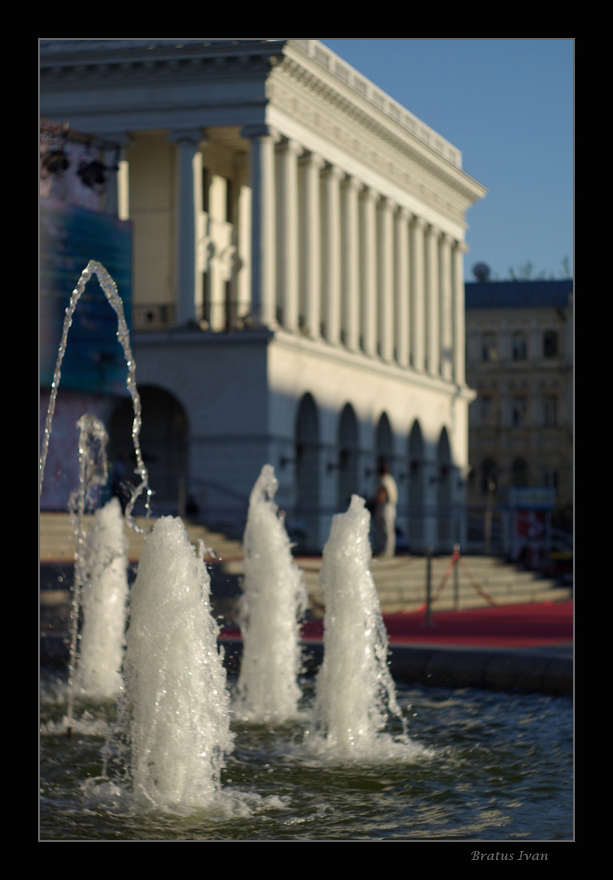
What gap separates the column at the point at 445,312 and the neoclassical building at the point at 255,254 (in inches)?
294

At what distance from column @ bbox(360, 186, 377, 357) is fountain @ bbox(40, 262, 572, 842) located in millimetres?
44054

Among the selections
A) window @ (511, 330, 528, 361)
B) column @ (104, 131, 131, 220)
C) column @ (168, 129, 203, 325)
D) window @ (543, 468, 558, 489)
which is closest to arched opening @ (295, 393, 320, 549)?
column @ (168, 129, 203, 325)

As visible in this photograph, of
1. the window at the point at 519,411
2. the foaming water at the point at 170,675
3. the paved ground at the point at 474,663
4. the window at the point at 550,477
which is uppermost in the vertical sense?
the window at the point at 519,411

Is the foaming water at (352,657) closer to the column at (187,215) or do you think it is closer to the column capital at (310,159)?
the column at (187,215)

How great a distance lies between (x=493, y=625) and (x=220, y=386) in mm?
25565

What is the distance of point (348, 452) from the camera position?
54.3 m

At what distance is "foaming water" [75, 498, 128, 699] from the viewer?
14.0 meters

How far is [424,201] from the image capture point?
62031mm

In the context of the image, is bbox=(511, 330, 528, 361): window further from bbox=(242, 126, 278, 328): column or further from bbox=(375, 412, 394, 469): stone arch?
bbox=(242, 126, 278, 328): column

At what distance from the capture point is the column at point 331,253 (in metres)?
52.4

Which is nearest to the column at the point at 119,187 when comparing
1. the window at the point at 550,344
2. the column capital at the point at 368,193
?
the column capital at the point at 368,193
